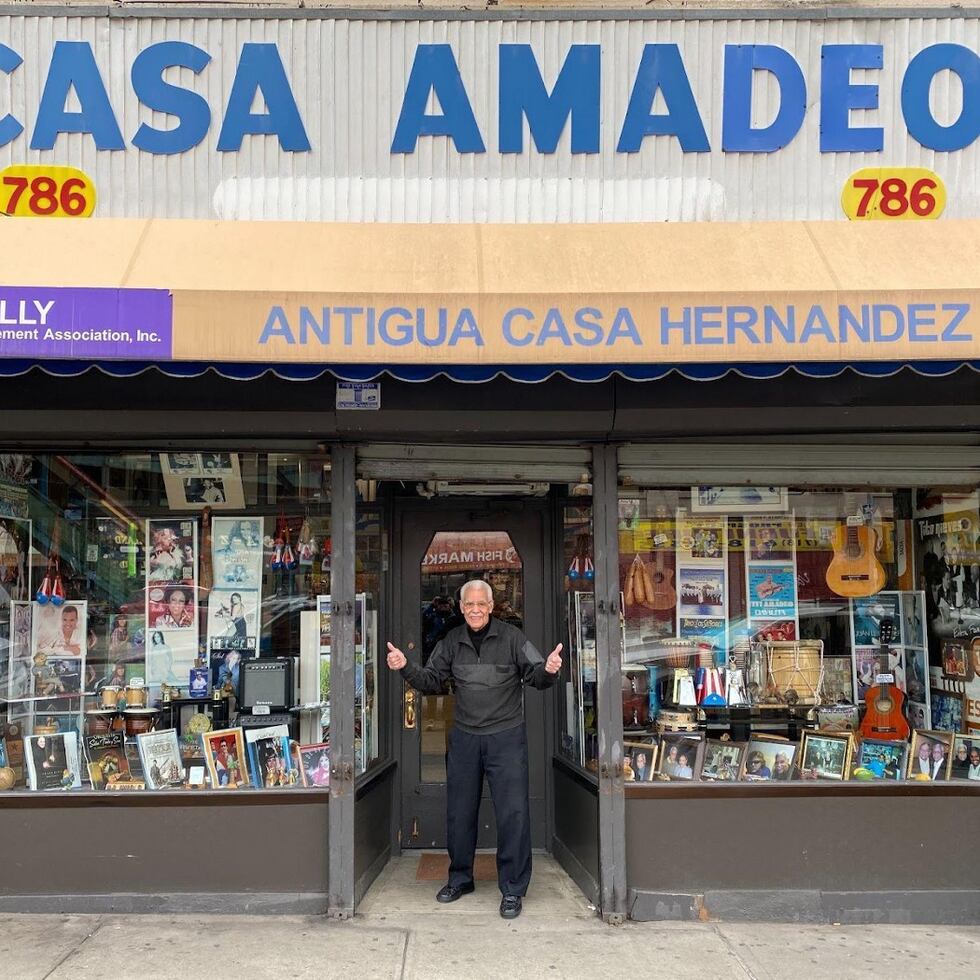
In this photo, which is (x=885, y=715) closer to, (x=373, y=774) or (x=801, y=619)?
(x=801, y=619)

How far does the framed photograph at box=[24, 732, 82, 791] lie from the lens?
537cm

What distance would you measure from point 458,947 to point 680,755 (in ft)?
5.55

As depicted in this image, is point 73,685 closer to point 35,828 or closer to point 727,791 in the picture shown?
point 35,828

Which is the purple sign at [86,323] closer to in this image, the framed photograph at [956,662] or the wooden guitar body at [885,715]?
the wooden guitar body at [885,715]

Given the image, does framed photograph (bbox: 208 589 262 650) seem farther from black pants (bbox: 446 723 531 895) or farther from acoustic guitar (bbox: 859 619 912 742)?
acoustic guitar (bbox: 859 619 912 742)

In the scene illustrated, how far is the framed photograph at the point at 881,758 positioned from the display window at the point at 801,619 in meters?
0.01

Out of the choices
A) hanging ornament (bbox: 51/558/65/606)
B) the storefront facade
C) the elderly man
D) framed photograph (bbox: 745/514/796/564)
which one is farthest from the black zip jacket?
hanging ornament (bbox: 51/558/65/606)

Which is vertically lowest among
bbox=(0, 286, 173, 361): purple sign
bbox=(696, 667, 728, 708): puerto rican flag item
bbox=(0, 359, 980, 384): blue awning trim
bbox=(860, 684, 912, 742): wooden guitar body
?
A: bbox=(860, 684, 912, 742): wooden guitar body

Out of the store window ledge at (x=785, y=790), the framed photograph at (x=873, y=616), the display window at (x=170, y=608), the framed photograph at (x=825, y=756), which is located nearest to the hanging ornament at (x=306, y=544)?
the display window at (x=170, y=608)

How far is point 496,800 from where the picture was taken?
530cm

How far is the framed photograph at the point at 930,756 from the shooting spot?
5.50m

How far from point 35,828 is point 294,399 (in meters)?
2.70

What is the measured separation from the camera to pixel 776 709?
573cm

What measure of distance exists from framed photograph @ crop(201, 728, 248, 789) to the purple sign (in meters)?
2.35
